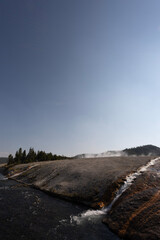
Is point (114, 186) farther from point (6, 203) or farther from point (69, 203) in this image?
point (6, 203)

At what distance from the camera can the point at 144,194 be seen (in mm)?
18656

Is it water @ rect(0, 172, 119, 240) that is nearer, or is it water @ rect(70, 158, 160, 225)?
water @ rect(0, 172, 119, 240)

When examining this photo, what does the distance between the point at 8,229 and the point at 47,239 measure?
446 centimetres

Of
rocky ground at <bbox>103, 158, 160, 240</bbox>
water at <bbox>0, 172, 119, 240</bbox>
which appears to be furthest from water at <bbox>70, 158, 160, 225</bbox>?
rocky ground at <bbox>103, 158, 160, 240</bbox>

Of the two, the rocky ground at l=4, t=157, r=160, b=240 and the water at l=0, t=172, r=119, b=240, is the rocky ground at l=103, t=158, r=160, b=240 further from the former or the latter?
the water at l=0, t=172, r=119, b=240

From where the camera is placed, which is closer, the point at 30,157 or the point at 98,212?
the point at 98,212

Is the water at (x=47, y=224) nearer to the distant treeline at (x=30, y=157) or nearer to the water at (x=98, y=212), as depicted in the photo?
the water at (x=98, y=212)

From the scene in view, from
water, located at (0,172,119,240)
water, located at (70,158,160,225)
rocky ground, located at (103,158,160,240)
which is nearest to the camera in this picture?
Result: water, located at (0,172,119,240)

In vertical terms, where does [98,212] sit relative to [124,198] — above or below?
below

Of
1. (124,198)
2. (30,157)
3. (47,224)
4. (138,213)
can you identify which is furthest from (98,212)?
(30,157)

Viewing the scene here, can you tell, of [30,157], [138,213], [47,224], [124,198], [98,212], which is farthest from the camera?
[30,157]

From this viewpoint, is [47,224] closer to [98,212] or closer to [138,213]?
[98,212]

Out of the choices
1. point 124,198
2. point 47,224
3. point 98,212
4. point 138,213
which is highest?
point 124,198

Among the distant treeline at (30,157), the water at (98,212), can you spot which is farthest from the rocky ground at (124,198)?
the distant treeline at (30,157)
